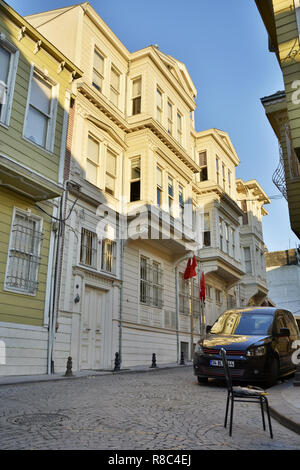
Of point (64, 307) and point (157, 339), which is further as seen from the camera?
point (157, 339)

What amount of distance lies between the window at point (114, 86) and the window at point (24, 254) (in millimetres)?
8194

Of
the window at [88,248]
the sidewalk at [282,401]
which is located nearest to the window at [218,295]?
the window at [88,248]

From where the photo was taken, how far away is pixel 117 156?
17797mm

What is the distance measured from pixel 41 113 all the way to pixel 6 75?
1623mm

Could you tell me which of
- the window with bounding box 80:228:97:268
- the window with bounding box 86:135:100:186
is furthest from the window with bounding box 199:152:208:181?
the window with bounding box 80:228:97:268

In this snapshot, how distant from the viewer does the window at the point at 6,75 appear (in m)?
11.5

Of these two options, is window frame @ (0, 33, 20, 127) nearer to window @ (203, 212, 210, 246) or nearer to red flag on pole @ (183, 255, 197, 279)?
red flag on pole @ (183, 255, 197, 279)

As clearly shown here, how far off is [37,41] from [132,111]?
6910mm

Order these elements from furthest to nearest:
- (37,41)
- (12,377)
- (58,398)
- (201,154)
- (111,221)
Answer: (201,154) < (111,221) < (37,41) < (12,377) < (58,398)

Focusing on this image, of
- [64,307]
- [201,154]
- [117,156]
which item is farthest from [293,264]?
[64,307]
